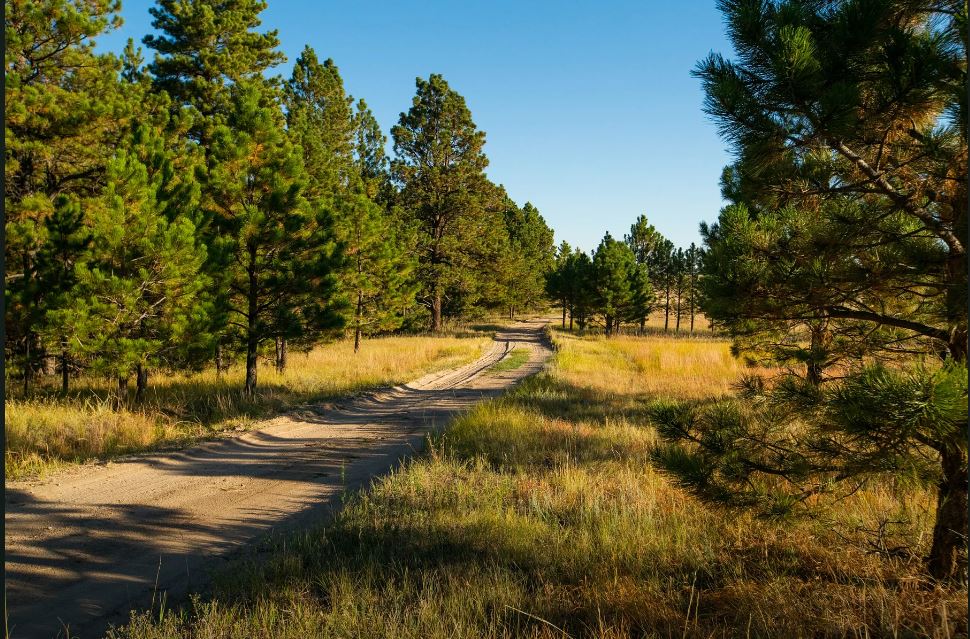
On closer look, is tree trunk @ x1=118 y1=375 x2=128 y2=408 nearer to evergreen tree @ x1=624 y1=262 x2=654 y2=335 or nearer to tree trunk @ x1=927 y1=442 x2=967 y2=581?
tree trunk @ x1=927 y1=442 x2=967 y2=581

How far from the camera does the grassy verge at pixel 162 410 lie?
27.7 ft

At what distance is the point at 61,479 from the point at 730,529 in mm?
8227

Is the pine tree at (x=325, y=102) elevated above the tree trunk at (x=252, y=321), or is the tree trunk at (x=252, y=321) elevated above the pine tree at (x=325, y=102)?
the pine tree at (x=325, y=102)

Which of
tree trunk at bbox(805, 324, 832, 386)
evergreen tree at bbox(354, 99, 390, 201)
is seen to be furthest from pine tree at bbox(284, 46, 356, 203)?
tree trunk at bbox(805, 324, 832, 386)

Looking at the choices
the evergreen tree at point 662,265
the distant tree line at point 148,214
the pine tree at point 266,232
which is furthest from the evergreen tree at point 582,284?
the pine tree at point 266,232

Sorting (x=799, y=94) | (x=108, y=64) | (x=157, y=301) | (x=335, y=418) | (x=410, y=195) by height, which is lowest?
(x=335, y=418)

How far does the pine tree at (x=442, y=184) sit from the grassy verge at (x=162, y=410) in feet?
56.6

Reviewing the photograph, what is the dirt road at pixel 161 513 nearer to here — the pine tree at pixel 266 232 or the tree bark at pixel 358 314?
the pine tree at pixel 266 232

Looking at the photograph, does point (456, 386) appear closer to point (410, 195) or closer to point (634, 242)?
point (410, 195)

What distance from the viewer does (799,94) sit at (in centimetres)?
312

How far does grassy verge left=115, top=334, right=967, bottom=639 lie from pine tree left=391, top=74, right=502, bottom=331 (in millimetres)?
30256

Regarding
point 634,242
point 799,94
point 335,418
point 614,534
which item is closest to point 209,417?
point 335,418

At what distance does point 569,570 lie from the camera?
4297 millimetres

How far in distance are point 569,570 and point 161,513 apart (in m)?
4.77
